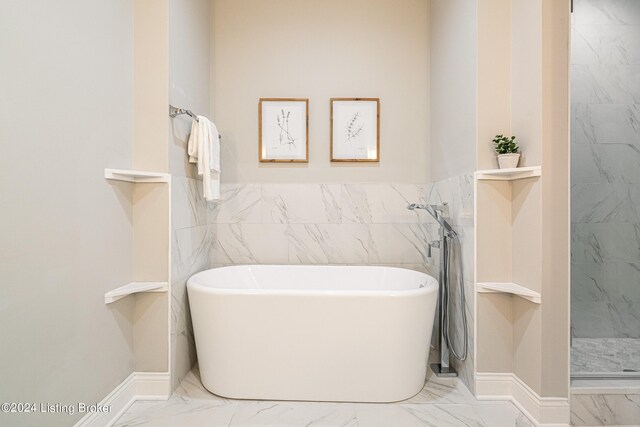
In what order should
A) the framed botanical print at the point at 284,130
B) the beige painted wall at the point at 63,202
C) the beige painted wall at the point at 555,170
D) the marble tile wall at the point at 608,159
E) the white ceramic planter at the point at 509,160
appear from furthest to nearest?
the framed botanical print at the point at 284,130
the marble tile wall at the point at 608,159
the white ceramic planter at the point at 509,160
the beige painted wall at the point at 555,170
the beige painted wall at the point at 63,202

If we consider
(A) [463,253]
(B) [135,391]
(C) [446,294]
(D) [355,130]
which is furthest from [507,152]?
(B) [135,391]

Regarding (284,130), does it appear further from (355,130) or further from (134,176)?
(134,176)

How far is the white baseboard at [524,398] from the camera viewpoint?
1.69 m

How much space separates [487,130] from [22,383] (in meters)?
2.34

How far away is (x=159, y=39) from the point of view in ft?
6.50

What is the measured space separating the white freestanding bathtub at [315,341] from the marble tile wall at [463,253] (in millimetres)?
271

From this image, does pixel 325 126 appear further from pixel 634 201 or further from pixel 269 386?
pixel 634 201

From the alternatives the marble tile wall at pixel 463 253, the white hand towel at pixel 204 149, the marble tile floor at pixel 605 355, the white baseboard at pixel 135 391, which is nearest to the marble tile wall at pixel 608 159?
Answer: the marble tile floor at pixel 605 355

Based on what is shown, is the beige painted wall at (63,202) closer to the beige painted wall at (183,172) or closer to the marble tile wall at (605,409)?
the beige painted wall at (183,172)

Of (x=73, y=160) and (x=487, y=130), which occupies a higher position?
(x=487, y=130)

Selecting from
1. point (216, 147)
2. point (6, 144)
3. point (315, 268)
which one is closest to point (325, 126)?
point (216, 147)

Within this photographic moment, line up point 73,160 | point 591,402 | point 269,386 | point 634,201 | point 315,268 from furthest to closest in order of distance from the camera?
point 315,268
point 634,201
point 269,386
point 591,402
point 73,160

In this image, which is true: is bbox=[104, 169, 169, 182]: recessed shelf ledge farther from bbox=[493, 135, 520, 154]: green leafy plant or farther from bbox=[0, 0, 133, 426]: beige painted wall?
bbox=[493, 135, 520, 154]: green leafy plant

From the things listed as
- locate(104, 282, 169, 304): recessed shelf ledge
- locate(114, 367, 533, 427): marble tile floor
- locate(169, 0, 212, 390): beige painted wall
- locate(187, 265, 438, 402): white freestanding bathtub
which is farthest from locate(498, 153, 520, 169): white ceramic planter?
locate(104, 282, 169, 304): recessed shelf ledge
